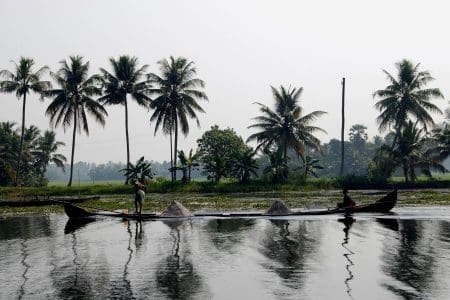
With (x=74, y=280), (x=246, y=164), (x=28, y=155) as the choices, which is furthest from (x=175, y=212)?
(x=28, y=155)

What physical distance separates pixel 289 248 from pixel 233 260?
2.58m

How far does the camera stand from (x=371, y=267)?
44.0 feet

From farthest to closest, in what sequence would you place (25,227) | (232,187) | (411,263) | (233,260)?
(232,187) < (25,227) < (233,260) < (411,263)

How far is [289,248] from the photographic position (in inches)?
652

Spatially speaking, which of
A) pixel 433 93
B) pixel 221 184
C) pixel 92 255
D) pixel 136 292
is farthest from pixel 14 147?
pixel 136 292

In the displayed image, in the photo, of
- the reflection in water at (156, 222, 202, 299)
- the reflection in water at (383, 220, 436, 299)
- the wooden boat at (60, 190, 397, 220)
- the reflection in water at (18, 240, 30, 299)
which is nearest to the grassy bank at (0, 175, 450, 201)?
the wooden boat at (60, 190, 397, 220)

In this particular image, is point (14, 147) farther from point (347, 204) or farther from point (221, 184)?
point (347, 204)

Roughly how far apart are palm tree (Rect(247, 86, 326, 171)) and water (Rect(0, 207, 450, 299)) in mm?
34121

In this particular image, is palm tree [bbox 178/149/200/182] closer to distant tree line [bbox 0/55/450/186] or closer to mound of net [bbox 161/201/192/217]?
distant tree line [bbox 0/55/450/186]

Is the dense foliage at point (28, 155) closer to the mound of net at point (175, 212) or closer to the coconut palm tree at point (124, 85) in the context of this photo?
the coconut palm tree at point (124, 85)

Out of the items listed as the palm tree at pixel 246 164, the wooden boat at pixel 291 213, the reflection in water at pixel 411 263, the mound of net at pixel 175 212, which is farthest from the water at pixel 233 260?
the palm tree at pixel 246 164

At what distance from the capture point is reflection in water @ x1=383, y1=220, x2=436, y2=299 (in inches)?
435

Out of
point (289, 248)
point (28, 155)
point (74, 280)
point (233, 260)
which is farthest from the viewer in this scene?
point (28, 155)

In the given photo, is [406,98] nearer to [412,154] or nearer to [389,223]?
[412,154]
